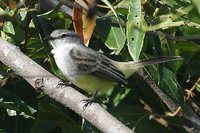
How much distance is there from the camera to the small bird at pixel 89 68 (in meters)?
3.51

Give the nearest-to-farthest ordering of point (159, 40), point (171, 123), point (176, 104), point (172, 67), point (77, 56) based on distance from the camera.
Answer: point (159, 40) → point (172, 67) → point (176, 104) → point (171, 123) → point (77, 56)

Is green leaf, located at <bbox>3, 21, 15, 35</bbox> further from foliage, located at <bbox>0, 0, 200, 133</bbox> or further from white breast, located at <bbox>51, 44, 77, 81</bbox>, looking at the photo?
white breast, located at <bbox>51, 44, 77, 81</bbox>

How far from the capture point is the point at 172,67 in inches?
119

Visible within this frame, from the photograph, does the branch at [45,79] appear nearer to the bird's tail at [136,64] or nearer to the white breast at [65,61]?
the bird's tail at [136,64]

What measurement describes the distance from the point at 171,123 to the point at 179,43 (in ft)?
1.96

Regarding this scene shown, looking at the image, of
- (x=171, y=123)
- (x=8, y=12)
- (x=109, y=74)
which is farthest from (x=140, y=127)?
(x=8, y=12)

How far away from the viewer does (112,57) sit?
141 inches

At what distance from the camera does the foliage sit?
9.70ft

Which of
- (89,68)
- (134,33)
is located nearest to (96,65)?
(89,68)

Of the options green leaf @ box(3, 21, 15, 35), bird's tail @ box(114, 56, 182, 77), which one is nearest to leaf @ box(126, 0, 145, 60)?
bird's tail @ box(114, 56, 182, 77)

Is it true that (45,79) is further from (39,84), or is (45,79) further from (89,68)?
(89,68)

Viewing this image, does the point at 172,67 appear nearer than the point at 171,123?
Yes

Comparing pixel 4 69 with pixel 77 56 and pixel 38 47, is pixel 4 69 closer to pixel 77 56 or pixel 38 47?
pixel 38 47

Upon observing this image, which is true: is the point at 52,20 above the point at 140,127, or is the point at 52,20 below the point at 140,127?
above
